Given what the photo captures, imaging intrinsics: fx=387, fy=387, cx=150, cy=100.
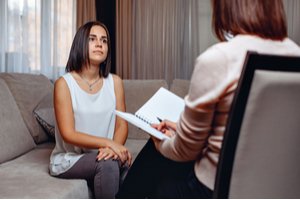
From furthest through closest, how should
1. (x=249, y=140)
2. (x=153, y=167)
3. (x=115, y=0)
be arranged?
1. (x=115, y=0)
2. (x=153, y=167)
3. (x=249, y=140)

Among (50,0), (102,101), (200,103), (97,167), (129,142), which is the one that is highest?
(50,0)

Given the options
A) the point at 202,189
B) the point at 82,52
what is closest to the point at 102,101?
the point at 82,52

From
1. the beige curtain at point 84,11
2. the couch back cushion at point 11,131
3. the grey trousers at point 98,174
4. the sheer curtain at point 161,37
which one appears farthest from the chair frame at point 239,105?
the beige curtain at point 84,11

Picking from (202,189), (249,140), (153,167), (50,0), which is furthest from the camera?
(50,0)

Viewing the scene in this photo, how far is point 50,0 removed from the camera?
130 inches

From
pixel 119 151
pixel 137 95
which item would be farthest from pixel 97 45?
pixel 137 95

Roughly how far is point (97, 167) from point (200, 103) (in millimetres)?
860

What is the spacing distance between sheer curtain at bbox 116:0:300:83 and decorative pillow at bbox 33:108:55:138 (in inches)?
51.8

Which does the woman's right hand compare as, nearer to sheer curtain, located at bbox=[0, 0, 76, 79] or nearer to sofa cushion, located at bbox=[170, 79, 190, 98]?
sofa cushion, located at bbox=[170, 79, 190, 98]

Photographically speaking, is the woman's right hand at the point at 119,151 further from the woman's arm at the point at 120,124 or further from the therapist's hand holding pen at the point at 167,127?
the therapist's hand holding pen at the point at 167,127

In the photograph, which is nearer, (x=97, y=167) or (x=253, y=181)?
(x=253, y=181)

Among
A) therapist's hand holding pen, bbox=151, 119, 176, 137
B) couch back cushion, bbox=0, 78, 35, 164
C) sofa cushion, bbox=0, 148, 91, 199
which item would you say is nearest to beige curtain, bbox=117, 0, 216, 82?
couch back cushion, bbox=0, 78, 35, 164

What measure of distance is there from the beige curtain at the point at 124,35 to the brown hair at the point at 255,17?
2.69 m

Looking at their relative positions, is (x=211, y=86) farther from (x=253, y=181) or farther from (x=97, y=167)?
(x=97, y=167)
